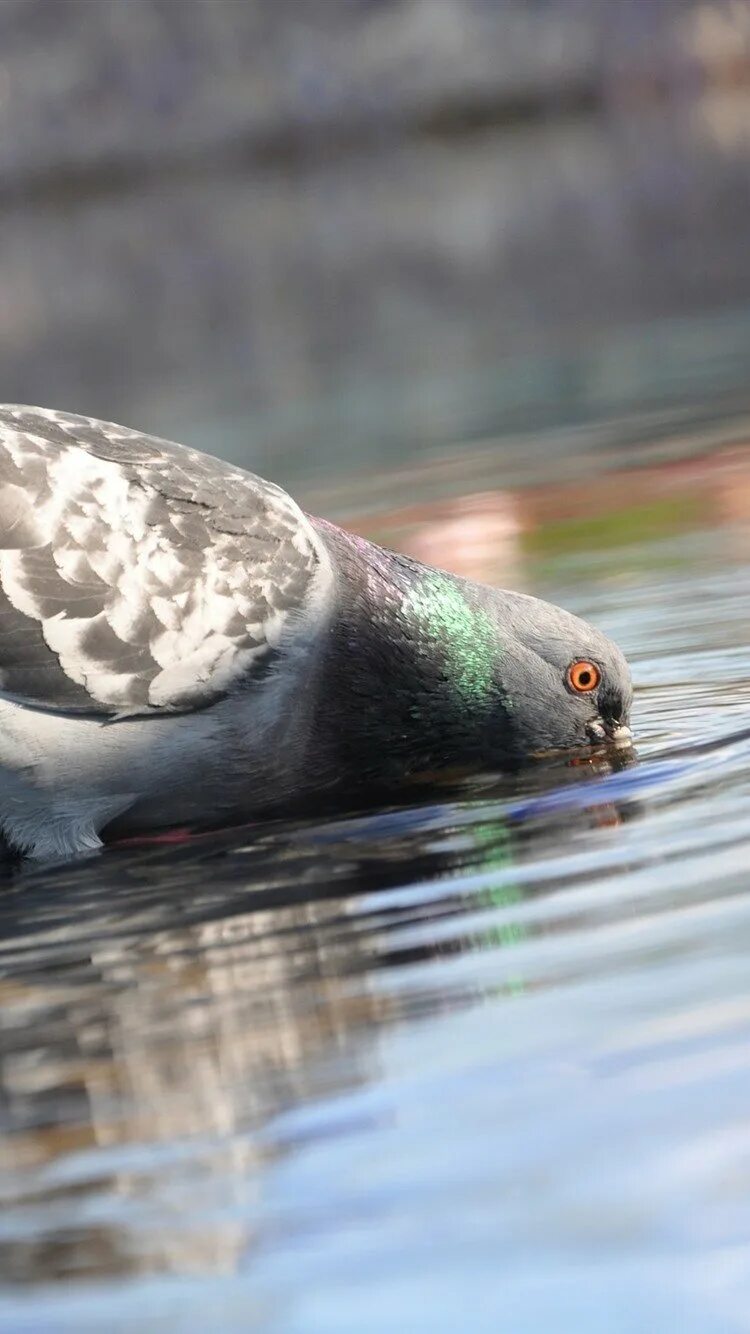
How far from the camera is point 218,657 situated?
6.71 m

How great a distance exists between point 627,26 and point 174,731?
41.9 metres

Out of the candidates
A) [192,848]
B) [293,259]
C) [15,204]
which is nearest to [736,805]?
[192,848]

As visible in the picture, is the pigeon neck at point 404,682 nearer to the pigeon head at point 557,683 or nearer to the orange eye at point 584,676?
the pigeon head at point 557,683

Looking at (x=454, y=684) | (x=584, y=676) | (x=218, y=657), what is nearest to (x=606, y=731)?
(x=584, y=676)

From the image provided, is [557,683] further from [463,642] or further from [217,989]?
[217,989]

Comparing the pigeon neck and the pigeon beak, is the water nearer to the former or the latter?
the pigeon beak

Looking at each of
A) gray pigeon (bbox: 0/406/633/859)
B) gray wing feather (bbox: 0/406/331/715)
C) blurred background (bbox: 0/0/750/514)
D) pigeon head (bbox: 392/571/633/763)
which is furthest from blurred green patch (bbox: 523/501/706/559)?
gray wing feather (bbox: 0/406/331/715)

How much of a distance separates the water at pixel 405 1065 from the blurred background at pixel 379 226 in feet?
16.5

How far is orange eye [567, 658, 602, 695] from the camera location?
23.5 feet

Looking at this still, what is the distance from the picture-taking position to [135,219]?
128 ft

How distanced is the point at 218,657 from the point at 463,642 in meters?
0.91

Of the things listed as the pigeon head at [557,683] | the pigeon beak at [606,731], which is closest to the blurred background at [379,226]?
the pigeon head at [557,683]

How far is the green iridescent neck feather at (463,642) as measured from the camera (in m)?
7.19

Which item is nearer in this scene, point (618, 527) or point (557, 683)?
point (557, 683)
